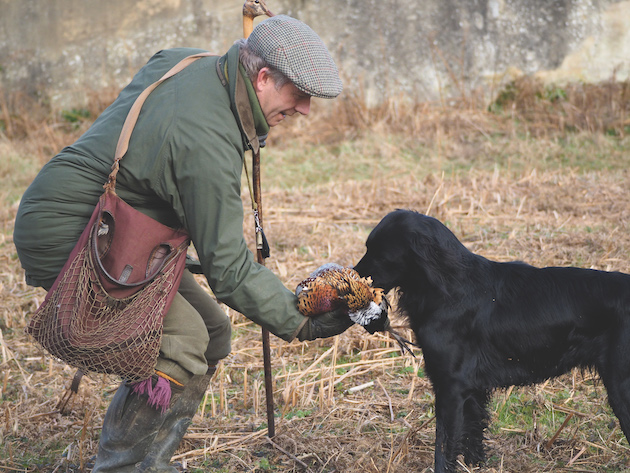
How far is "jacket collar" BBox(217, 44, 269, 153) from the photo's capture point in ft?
9.08

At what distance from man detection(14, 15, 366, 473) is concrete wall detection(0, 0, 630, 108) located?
8.48m

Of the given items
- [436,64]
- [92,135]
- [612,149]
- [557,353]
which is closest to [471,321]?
[557,353]

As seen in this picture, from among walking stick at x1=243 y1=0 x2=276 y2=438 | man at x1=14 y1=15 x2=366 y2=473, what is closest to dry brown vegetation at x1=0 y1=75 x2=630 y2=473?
walking stick at x1=243 y1=0 x2=276 y2=438

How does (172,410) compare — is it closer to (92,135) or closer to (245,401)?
(245,401)

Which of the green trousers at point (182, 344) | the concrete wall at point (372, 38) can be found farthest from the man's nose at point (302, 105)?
the concrete wall at point (372, 38)

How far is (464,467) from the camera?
3.22m

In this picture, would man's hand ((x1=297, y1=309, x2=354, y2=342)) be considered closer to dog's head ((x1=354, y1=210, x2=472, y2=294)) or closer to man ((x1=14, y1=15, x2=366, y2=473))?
man ((x1=14, y1=15, x2=366, y2=473))

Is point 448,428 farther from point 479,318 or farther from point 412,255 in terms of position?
point 412,255

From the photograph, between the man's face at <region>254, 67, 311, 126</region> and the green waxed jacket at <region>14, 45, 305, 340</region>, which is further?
the man's face at <region>254, 67, 311, 126</region>

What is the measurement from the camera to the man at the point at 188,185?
8.54 ft

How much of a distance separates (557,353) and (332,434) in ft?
4.30

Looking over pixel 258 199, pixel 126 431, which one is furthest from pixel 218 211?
pixel 126 431

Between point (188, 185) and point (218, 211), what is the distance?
156 millimetres

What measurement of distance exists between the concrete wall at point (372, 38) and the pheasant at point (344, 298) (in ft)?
A: 28.3
